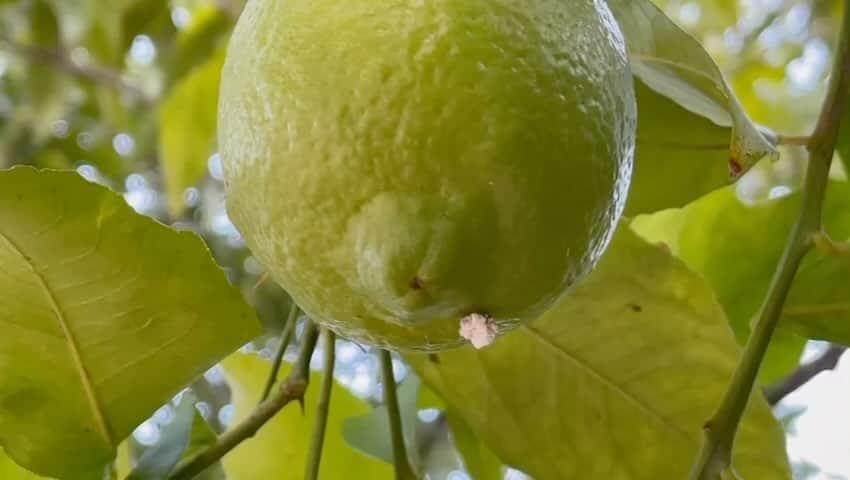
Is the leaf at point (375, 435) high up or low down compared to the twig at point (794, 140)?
down

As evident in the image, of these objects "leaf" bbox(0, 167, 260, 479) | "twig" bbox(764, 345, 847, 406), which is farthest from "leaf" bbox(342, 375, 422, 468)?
"twig" bbox(764, 345, 847, 406)

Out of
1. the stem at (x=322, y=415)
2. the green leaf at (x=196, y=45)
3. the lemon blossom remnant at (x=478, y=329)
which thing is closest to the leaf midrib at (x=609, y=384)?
the stem at (x=322, y=415)

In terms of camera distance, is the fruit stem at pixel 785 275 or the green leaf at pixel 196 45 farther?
the green leaf at pixel 196 45

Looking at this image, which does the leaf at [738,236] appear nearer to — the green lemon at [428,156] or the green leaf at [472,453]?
the green leaf at [472,453]

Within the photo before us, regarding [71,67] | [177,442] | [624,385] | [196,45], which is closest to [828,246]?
[624,385]

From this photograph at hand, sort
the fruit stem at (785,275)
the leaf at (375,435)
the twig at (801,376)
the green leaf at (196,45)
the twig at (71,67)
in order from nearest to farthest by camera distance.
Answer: the fruit stem at (785,275) → the leaf at (375,435) → the twig at (801,376) → the green leaf at (196,45) → the twig at (71,67)

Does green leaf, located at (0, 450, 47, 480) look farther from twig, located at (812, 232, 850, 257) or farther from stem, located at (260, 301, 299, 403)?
twig, located at (812, 232, 850, 257)
